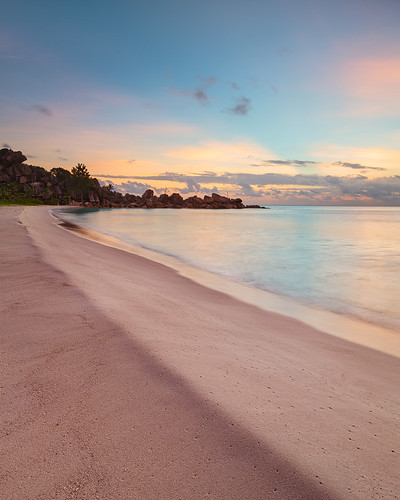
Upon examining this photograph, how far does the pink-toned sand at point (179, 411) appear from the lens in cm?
194

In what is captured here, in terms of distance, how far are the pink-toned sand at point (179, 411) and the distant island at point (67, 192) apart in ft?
361

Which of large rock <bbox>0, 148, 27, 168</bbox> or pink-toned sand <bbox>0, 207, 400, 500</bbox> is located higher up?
large rock <bbox>0, 148, 27, 168</bbox>

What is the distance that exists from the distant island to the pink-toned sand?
11005 centimetres

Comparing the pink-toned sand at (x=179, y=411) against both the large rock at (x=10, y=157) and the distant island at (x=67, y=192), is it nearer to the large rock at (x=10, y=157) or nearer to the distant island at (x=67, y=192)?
the distant island at (x=67, y=192)

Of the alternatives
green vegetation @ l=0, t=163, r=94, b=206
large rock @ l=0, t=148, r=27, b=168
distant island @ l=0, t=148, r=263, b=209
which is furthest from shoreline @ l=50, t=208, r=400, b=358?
large rock @ l=0, t=148, r=27, b=168

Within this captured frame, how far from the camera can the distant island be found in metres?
125

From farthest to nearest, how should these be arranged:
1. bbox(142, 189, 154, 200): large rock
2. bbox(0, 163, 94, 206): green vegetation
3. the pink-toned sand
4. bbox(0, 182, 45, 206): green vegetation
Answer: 1. bbox(142, 189, 154, 200): large rock
2. bbox(0, 163, 94, 206): green vegetation
3. bbox(0, 182, 45, 206): green vegetation
4. the pink-toned sand

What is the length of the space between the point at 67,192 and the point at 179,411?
518 feet

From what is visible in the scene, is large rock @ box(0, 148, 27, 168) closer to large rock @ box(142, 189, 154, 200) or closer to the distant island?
the distant island

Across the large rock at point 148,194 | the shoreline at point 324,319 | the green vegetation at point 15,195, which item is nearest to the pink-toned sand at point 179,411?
the shoreline at point 324,319

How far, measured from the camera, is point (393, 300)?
10.0 meters

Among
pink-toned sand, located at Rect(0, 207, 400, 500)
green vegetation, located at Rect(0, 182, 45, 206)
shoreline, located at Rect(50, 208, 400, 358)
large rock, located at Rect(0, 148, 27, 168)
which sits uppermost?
large rock, located at Rect(0, 148, 27, 168)

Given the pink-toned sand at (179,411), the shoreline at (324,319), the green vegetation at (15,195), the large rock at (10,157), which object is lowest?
the shoreline at (324,319)

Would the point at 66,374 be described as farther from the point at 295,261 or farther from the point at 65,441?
the point at 295,261
